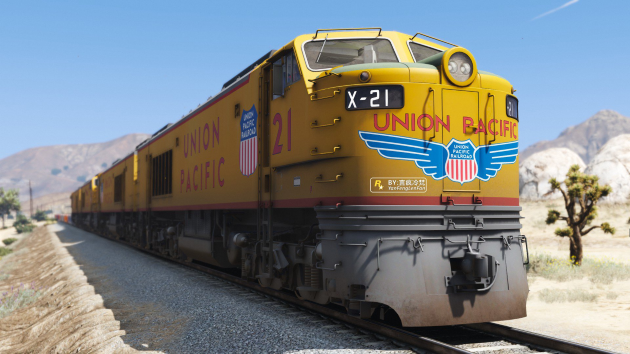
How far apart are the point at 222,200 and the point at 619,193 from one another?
35355mm

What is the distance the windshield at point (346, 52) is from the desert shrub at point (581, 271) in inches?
344

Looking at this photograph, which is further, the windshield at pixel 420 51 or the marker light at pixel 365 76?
the windshield at pixel 420 51

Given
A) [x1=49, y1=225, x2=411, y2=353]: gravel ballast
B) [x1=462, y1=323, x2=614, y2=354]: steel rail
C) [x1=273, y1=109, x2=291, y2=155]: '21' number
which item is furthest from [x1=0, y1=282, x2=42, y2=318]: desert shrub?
[x1=462, y1=323, x2=614, y2=354]: steel rail

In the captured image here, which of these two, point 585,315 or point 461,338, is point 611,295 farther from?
point 461,338

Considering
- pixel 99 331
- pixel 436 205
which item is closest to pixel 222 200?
pixel 99 331

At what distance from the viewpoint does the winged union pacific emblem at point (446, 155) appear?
601cm

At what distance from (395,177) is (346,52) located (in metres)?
2.31

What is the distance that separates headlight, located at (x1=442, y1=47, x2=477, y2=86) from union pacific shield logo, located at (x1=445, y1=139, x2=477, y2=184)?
77 cm

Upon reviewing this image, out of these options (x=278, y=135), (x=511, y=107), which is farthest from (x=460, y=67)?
(x=278, y=135)

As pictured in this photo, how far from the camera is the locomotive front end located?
228 inches

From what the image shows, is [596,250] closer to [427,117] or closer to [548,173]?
[427,117]

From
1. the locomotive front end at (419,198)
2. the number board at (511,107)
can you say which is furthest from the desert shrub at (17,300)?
the number board at (511,107)

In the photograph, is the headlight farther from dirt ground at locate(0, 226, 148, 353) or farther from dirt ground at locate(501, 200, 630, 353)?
dirt ground at locate(0, 226, 148, 353)

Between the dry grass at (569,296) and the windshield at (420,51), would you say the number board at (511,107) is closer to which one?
the windshield at (420,51)
